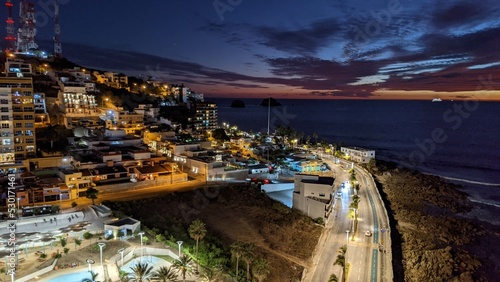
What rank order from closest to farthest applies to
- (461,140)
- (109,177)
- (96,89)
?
(109,177) → (96,89) → (461,140)

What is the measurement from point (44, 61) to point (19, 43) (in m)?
6.34

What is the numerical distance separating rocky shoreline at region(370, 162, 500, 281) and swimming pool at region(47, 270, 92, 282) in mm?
20817

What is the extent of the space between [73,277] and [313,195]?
24068 mm

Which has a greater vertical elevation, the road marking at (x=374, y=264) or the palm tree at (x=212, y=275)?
the palm tree at (x=212, y=275)

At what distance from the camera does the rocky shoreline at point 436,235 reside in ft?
86.8

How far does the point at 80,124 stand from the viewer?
52000mm

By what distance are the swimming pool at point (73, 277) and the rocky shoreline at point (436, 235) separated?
20817mm

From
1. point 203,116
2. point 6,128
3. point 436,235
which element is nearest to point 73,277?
point 6,128

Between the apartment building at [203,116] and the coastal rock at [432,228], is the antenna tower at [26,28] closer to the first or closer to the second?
the apartment building at [203,116]

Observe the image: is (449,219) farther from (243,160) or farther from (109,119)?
(109,119)

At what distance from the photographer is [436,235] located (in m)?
33.4

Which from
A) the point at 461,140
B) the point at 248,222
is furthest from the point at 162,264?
the point at 461,140

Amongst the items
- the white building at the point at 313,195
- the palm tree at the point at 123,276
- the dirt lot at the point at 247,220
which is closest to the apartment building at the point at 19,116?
the dirt lot at the point at 247,220

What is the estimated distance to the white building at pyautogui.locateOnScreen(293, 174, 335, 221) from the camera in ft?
113
